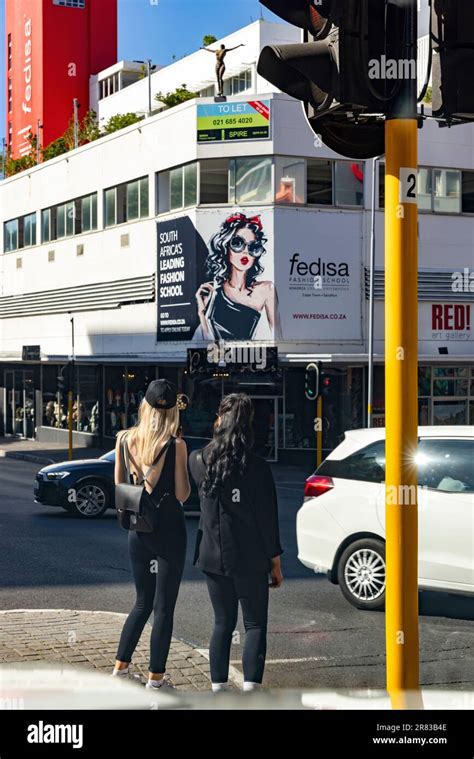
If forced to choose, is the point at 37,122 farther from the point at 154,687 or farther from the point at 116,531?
the point at 154,687

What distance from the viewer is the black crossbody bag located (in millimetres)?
5953

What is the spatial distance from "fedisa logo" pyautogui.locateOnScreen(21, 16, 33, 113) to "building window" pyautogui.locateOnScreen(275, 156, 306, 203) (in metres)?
53.1

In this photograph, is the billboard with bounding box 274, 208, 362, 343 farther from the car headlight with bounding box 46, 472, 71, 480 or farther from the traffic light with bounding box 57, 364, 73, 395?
the car headlight with bounding box 46, 472, 71, 480

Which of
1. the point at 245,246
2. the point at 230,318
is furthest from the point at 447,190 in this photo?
the point at 230,318

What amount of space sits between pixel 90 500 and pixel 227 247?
1431 cm

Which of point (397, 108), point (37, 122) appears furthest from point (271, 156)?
point (37, 122)

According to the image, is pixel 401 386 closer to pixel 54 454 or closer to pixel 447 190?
pixel 447 190

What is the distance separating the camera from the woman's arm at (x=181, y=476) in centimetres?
601

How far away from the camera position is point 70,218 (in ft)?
127

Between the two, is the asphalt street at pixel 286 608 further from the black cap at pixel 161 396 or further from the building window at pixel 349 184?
the building window at pixel 349 184

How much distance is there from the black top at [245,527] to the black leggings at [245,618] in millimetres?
89

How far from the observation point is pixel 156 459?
19.8 ft

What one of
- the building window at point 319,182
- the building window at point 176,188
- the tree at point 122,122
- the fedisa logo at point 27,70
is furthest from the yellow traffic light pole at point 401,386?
the fedisa logo at point 27,70

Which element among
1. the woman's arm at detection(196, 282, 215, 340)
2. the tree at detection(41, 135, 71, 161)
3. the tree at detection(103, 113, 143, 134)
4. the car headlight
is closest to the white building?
the woman's arm at detection(196, 282, 215, 340)
